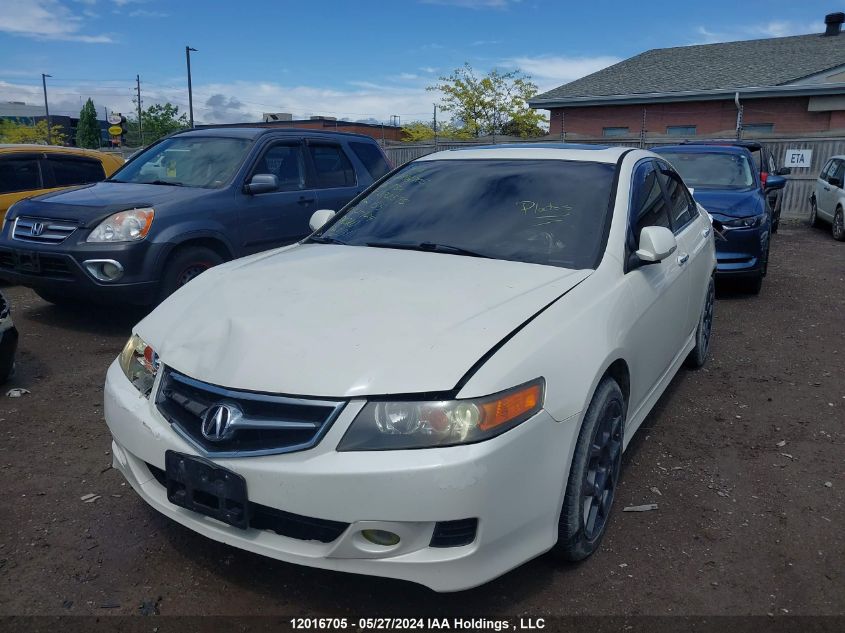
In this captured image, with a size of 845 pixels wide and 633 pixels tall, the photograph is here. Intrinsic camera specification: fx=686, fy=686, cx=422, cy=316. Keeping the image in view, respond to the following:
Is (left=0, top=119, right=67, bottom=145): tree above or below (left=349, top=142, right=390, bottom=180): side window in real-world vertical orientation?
above

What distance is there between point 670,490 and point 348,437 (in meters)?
2.01

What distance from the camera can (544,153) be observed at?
3850 millimetres

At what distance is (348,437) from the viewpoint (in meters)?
2.10

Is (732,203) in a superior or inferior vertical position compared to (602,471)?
superior

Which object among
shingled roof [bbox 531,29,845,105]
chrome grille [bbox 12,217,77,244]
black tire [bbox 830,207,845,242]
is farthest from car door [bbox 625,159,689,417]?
shingled roof [bbox 531,29,845,105]

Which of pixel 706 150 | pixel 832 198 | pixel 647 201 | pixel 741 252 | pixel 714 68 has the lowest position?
pixel 741 252

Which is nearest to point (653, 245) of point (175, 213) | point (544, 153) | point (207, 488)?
point (544, 153)

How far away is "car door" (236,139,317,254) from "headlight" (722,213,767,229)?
456 centimetres

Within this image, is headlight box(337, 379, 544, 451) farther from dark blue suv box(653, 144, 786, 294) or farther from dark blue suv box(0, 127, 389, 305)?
dark blue suv box(653, 144, 786, 294)

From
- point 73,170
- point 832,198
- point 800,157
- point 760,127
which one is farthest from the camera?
point 760,127

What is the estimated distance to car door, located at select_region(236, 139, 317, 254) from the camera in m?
6.41

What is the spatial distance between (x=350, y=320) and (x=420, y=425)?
0.57 metres

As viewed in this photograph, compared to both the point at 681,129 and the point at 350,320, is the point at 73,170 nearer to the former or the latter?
the point at 350,320

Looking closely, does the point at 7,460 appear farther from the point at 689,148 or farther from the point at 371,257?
the point at 689,148
